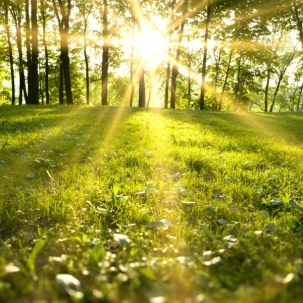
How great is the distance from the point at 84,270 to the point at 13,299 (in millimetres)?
Answer: 399

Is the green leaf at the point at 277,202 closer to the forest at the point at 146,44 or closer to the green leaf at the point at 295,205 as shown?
the green leaf at the point at 295,205

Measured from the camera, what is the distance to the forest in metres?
23.5

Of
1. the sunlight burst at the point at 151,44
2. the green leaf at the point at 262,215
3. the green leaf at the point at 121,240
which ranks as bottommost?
the green leaf at the point at 262,215

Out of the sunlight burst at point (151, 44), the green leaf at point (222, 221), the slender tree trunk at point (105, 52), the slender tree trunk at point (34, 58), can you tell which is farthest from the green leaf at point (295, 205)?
the sunlight burst at point (151, 44)

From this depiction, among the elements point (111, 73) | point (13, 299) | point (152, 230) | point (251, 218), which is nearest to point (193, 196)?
point (251, 218)

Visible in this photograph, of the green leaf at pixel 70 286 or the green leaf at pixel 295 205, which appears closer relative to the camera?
the green leaf at pixel 70 286

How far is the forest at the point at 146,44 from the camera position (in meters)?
23.5

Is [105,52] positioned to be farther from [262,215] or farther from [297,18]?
[262,215]

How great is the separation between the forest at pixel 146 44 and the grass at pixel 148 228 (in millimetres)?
17451

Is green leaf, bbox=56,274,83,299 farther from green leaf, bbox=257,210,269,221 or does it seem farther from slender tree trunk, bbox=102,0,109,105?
slender tree trunk, bbox=102,0,109,105

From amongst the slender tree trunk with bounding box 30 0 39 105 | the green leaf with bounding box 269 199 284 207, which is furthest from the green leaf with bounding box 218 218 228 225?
the slender tree trunk with bounding box 30 0 39 105

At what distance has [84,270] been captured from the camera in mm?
1602

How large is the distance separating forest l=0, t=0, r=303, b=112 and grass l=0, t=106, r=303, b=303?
17.5 m

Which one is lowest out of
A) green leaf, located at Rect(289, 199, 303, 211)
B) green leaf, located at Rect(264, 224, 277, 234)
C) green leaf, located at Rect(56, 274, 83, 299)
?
green leaf, located at Rect(264, 224, 277, 234)
